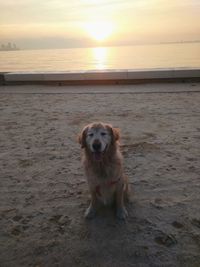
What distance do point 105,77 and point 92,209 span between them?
9.17m

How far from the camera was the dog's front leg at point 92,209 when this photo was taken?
363 centimetres

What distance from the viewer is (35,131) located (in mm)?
6777

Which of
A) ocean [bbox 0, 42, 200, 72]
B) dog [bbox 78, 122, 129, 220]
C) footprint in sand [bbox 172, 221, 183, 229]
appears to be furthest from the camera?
ocean [bbox 0, 42, 200, 72]

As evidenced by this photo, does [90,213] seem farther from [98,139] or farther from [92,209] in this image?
[98,139]

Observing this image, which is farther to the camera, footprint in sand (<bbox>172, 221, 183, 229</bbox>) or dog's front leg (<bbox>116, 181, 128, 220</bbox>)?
dog's front leg (<bbox>116, 181, 128, 220</bbox>)

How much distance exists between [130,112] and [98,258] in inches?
211

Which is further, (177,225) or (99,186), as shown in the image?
(99,186)

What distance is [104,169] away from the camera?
353cm

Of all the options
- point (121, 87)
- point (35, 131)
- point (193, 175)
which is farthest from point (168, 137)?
point (121, 87)

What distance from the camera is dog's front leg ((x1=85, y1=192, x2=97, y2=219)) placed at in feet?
11.9

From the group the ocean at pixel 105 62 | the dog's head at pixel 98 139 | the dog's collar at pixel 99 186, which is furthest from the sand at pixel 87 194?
the ocean at pixel 105 62

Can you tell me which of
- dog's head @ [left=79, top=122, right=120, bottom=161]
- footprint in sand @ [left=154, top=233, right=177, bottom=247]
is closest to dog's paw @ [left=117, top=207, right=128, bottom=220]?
footprint in sand @ [left=154, top=233, right=177, bottom=247]

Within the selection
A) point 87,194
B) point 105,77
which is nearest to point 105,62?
point 105,77

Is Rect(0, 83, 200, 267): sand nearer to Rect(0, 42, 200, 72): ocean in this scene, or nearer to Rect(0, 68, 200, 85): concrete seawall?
Rect(0, 68, 200, 85): concrete seawall
